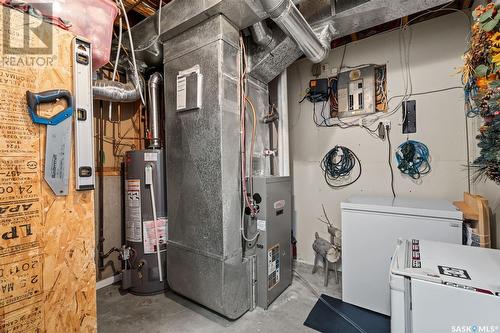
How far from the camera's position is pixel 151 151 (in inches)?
87.4

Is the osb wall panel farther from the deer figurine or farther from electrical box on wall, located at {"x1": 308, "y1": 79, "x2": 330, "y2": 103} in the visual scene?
electrical box on wall, located at {"x1": 308, "y1": 79, "x2": 330, "y2": 103}

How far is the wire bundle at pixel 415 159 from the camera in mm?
2170

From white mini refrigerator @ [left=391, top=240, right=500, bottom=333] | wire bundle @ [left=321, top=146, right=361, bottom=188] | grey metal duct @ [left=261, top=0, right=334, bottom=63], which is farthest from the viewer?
wire bundle @ [left=321, top=146, right=361, bottom=188]

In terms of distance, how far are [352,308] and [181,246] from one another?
1.60 m

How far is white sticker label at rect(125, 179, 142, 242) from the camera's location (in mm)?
2203

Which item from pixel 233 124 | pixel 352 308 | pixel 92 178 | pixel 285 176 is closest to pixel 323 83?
pixel 285 176

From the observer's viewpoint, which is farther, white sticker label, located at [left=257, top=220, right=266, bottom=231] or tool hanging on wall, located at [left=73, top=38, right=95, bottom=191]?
white sticker label, located at [left=257, top=220, right=266, bottom=231]

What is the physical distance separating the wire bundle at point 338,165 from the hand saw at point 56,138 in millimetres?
2388

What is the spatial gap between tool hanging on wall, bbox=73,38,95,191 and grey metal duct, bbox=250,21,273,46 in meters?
1.28

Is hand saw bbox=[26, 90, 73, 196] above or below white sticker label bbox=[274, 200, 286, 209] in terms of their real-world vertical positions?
above

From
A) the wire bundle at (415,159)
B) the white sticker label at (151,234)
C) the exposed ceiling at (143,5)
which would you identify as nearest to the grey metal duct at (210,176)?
the white sticker label at (151,234)

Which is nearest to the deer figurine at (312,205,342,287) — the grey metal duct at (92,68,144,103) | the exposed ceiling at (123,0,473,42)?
the exposed ceiling at (123,0,473,42)

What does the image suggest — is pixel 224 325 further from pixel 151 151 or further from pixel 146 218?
pixel 151 151

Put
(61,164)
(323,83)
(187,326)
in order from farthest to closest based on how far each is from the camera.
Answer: (323,83) < (187,326) < (61,164)
